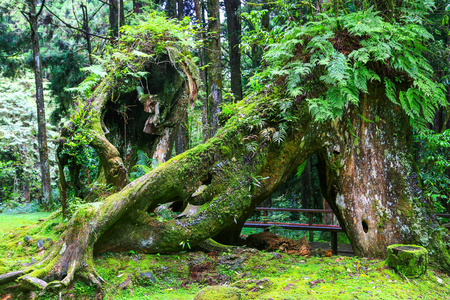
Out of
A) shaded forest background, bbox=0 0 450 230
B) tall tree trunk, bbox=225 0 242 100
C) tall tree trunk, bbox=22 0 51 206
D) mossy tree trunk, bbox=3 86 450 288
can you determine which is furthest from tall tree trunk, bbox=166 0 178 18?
mossy tree trunk, bbox=3 86 450 288

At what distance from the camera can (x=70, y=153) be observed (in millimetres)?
5441

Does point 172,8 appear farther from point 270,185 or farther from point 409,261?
point 409,261

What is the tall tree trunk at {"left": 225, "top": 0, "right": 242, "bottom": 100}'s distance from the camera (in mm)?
13570

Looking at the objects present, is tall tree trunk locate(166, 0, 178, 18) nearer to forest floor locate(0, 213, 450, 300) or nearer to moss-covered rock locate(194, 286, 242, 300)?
forest floor locate(0, 213, 450, 300)

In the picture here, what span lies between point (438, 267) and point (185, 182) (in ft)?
14.4

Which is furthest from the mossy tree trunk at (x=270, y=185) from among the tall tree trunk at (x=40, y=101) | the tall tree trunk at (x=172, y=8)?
the tall tree trunk at (x=172, y=8)

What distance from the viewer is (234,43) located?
14195 millimetres

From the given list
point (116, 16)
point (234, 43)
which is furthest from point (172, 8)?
point (116, 16)

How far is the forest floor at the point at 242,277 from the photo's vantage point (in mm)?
3797

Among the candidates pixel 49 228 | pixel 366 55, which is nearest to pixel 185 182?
A: pixel 49 228

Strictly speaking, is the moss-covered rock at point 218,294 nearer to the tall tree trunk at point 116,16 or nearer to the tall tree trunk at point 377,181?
the tall tree trunk at point 377,181

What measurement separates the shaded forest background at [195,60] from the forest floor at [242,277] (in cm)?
150

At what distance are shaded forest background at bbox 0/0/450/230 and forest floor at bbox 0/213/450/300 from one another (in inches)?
59.0

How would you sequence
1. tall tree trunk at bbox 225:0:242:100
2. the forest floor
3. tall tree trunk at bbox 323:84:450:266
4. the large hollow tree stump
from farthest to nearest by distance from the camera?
tall tree trunk at bbox 225:0:242:100, tall tree trunk at bbox 323:84:450:266, the large hollow tree stump, the forest floor
